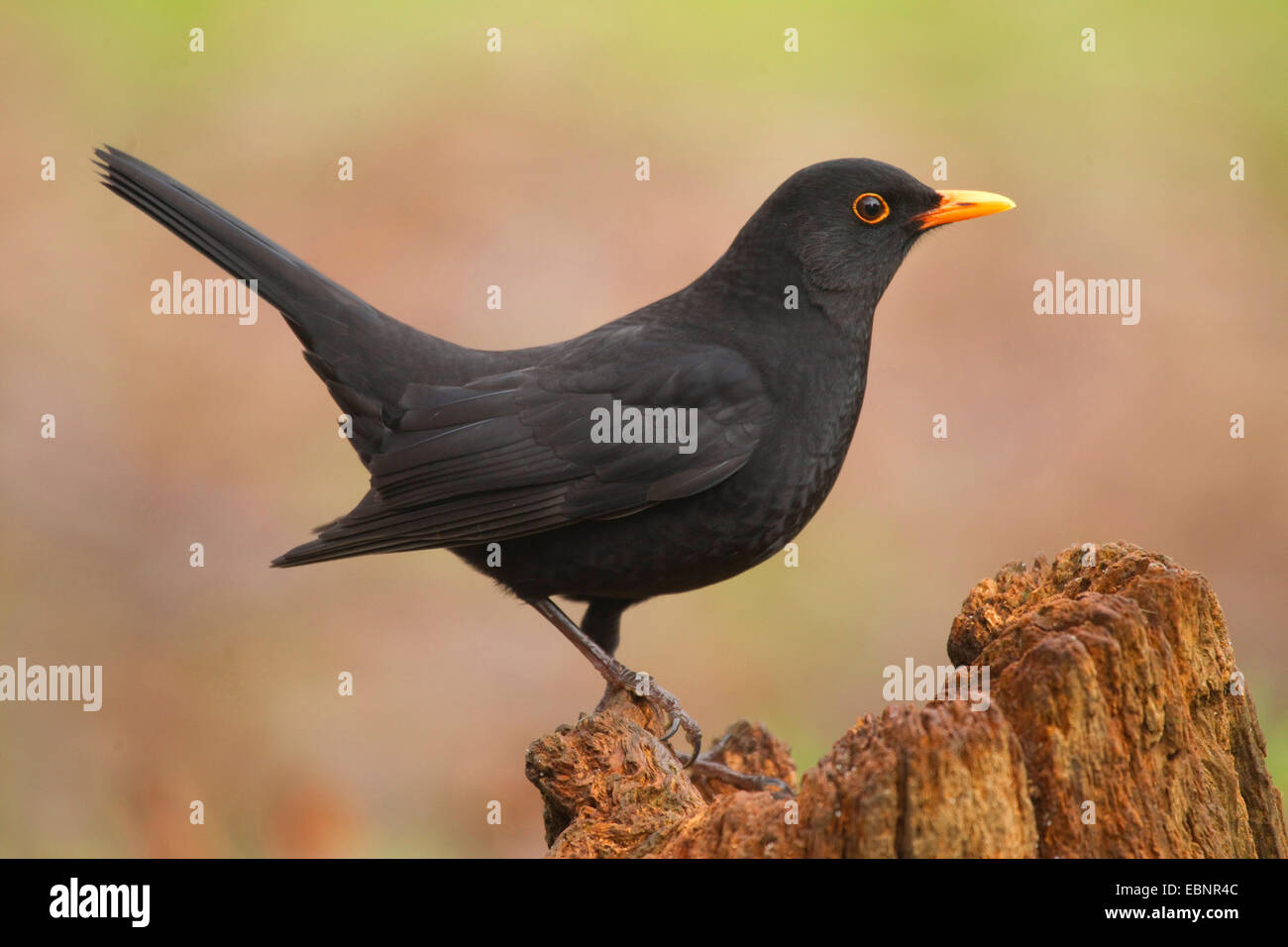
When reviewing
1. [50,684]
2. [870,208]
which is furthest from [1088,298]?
[50,684]

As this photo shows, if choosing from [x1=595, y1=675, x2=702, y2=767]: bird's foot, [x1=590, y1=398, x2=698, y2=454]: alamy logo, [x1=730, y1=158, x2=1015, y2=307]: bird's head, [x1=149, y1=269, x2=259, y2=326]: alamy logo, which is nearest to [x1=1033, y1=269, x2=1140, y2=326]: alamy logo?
[x1=730, y1=158, x2=1015, y2=307]: bird's head

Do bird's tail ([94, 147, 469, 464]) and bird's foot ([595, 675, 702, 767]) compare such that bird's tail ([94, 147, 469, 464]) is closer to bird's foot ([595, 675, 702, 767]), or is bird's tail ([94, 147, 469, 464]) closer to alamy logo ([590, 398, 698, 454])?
alamy logo ([590, 398, 698, 454])

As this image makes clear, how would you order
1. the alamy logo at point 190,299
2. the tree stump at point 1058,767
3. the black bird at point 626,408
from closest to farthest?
the tree stump at point 1058,767 → the black bird at point 626,408 → the alamy logo at point 190,299

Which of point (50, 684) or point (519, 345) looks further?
point (519, 345)

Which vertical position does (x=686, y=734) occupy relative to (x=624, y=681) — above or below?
below

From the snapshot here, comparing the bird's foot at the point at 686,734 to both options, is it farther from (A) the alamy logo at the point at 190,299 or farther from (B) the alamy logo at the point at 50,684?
(A) the alamy logo at the point at 190,299

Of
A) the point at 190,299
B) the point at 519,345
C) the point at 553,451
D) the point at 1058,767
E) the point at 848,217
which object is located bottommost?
the point at 1058,767

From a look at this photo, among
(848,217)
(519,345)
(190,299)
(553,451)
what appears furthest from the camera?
(190,299)

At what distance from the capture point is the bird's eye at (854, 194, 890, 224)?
5316mm

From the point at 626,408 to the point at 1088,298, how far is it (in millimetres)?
7662

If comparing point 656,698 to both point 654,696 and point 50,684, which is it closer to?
point 654,696

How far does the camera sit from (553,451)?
5.13 metres

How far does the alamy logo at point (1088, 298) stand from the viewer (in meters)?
11.2

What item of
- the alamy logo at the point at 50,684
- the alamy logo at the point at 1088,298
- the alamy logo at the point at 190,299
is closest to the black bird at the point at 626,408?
the alamy logo at the point at 50,684
